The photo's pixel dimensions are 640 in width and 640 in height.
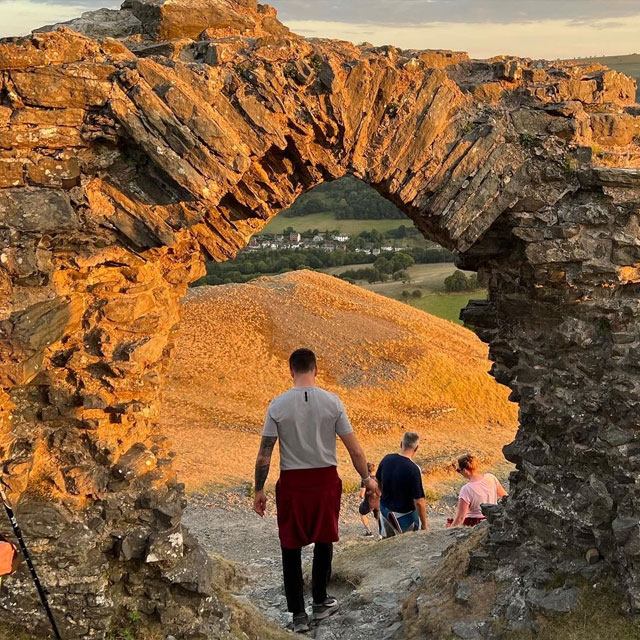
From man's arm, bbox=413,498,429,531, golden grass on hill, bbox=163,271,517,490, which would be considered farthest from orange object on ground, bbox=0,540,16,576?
golden grass on hill, bbox=163,271,517,490

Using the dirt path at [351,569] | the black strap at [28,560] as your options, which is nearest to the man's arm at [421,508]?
the dirt path at [351,569]

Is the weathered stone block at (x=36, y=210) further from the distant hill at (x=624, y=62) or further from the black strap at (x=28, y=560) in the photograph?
the distant hill at (x=624, y=62)

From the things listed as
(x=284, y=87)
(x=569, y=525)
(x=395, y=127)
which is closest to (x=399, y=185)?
(x=395, y=127)

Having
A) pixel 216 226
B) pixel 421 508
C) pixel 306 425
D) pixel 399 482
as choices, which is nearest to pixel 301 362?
pixel 306 425

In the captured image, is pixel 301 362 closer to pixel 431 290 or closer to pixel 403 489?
pixel 403 489

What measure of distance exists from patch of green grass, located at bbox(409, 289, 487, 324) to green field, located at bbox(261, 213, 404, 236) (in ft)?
85.4

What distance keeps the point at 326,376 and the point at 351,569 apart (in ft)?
41.0

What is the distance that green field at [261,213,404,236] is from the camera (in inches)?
2788

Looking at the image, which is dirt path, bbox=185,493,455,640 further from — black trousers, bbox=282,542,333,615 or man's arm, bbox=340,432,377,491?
man's arm, bbox=340,432,377,491

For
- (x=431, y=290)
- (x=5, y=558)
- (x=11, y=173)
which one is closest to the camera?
(x=5, y=558)

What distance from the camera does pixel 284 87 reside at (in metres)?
6.05

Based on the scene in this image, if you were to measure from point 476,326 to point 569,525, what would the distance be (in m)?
2.15

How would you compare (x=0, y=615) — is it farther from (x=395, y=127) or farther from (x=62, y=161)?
(x=395, y=127)

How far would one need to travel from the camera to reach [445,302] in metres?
42.5
